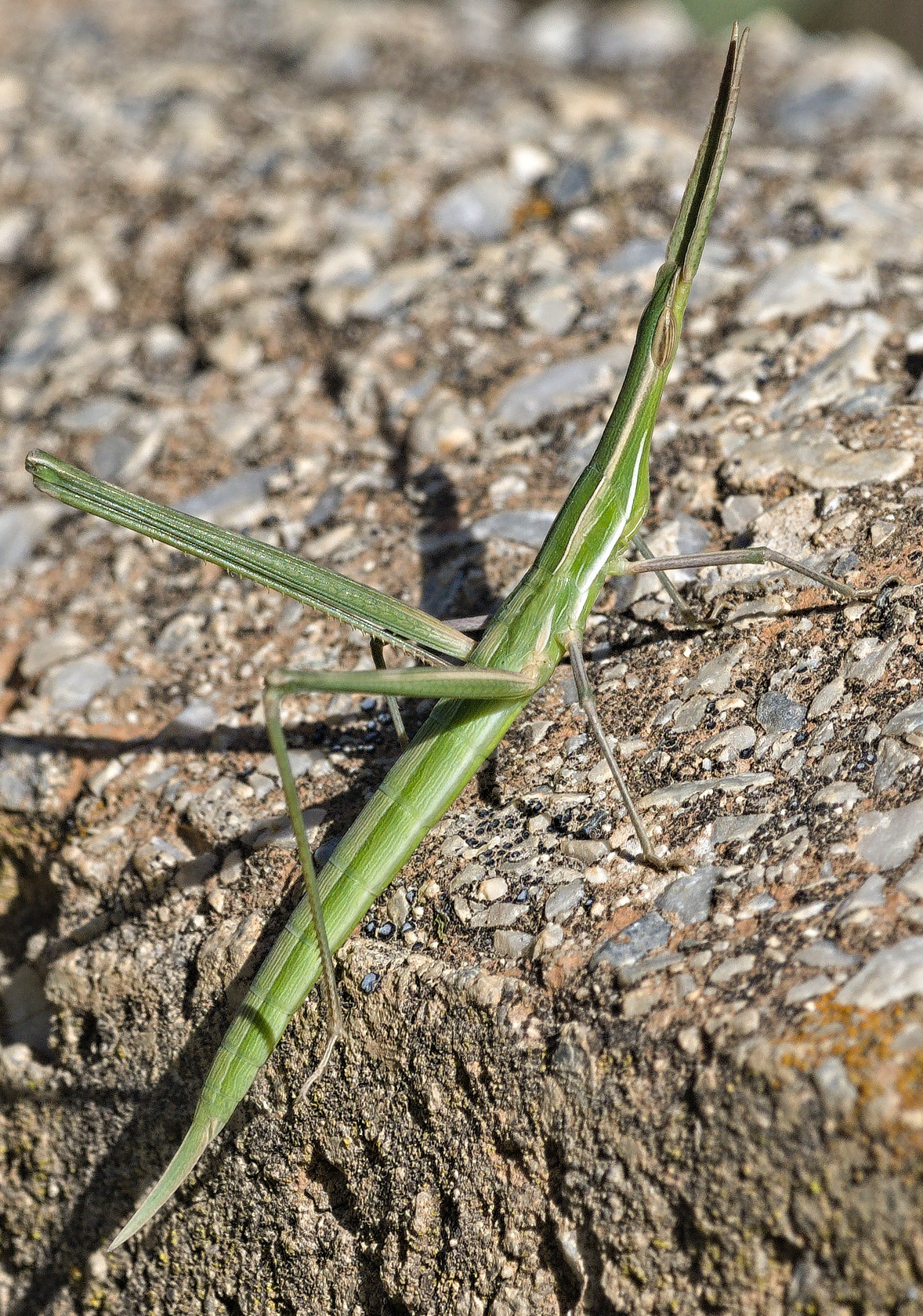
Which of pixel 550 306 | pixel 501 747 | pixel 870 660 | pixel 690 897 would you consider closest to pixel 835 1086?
pixel 690 897

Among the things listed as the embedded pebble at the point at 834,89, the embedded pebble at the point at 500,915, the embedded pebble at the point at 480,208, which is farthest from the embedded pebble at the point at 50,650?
the embedded pebble at the point at 834,89

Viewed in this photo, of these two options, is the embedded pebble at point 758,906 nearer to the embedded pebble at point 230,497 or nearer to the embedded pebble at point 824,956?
the embedded pebble at point 824,956

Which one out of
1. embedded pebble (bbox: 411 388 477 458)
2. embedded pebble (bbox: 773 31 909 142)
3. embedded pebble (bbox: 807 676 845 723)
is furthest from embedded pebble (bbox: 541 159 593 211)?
embedded pebble (bbox: 807 676 845 723)

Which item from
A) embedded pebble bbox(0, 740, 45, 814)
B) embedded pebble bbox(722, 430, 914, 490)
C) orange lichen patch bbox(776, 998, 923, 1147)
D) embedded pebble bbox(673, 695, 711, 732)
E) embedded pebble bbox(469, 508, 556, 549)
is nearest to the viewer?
orange lichen patch bbox(776, 998, 923, 1147)

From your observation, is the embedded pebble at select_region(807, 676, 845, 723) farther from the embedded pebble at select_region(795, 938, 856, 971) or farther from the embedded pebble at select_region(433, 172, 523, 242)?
the embedded pebble at select_region(433, 172, 523, 242)

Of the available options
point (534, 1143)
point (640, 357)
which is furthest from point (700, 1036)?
point (640, 357)
